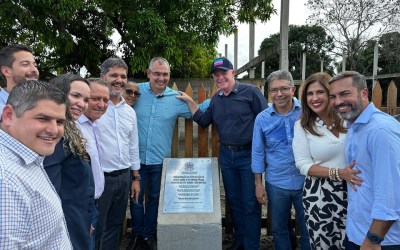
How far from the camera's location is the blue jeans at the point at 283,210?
3.18m

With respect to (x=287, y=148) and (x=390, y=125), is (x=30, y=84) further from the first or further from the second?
(x=287, y=148)

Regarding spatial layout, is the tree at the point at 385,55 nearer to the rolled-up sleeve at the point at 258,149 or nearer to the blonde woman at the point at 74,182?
the rolled-up sleeve at the point at 258,149

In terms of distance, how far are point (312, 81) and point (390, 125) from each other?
88cm

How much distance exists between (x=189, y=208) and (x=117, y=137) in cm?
104

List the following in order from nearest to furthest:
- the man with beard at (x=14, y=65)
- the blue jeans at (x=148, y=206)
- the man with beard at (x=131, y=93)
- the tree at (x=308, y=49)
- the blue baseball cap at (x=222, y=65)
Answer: the man with beard at (x=14, y=65)
the blue baseball cap at (x=222, y=65)
the man with beard at (x=131, y=93)
the blue jeans at (x=148, y=206)
the tree at (x=308, y=49)

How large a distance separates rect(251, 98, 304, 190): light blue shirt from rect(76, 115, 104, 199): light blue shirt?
1.49m

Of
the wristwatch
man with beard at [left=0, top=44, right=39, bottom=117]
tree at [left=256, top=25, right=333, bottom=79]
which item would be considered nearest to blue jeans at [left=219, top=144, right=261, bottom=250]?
the wristwatch

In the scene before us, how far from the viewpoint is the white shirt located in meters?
2.64

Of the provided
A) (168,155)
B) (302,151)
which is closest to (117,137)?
(168,155)

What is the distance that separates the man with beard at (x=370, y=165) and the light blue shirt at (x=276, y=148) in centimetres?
83

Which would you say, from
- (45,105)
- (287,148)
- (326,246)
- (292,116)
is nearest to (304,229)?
(326,246)

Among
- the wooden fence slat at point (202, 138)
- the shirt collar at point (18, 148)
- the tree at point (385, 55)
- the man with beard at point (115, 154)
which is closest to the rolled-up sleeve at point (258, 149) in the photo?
the wooden fence slat at point (202, 138)

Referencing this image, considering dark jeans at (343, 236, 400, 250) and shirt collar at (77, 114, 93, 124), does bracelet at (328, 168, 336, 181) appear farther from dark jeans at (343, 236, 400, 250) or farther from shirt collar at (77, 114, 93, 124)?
shirt collar at (77, 114, 93, 124)

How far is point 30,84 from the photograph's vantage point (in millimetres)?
1465
